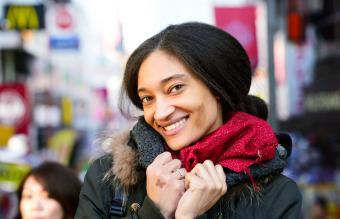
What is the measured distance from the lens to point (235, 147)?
8.55ft

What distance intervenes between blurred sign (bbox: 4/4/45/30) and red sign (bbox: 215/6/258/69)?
16.8 ft

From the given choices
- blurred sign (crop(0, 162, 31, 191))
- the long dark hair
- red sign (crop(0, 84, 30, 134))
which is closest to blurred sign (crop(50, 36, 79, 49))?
red sign (crop(0, 84, 30, 134))

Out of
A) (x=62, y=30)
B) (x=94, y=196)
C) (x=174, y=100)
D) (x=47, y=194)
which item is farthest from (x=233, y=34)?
(x=62, y=30)

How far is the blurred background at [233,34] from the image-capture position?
739 centimetres

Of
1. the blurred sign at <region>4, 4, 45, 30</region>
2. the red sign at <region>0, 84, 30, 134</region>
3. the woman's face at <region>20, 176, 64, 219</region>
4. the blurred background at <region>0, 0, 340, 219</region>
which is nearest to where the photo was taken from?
the woman's face at <region>20, 176, 64, 219</region>

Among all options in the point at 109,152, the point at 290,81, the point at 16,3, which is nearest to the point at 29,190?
the point at 109,152

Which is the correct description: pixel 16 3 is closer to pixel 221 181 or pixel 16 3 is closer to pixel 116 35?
pixel 116 35

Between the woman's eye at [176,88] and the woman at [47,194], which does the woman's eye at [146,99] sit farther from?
the woman at [47,194]

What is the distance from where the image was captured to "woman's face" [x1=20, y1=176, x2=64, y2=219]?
3.95 meters

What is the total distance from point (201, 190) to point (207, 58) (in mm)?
496

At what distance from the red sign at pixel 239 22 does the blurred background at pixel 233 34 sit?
0.01 meters

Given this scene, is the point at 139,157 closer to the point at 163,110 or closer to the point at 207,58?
the point at 163,110

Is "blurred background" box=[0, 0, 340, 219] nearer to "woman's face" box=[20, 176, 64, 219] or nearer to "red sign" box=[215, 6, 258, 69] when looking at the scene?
"red sign" box=[215, 6, 258, 69]

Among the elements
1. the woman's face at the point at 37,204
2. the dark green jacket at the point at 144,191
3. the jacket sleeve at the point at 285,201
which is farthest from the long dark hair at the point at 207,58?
the woman's face at the point at 37,204
